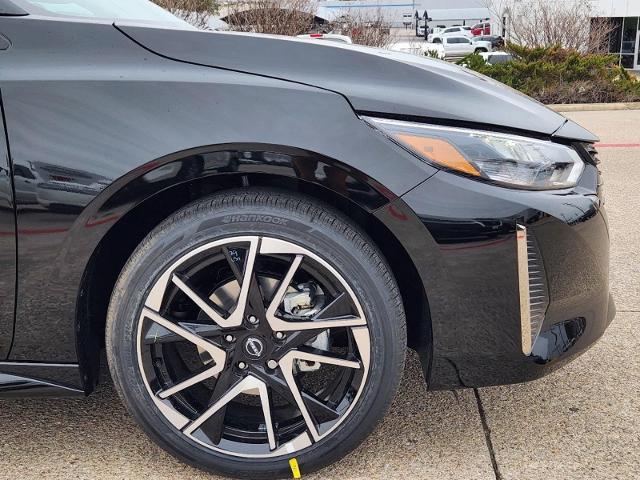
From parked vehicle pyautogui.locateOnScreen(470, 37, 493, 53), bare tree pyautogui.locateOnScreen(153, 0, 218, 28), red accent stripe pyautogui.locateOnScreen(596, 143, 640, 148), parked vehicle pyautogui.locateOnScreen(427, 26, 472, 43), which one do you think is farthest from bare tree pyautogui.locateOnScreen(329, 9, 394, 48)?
parked vehicle pyautogui.locateOnScreen(427, 26, 472, 43)

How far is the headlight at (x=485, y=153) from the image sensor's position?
6.15 ft

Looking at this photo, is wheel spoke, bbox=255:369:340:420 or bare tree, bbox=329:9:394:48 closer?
wheel spoke, bbox=255:369:340:420

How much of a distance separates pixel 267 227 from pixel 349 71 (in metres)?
0.53

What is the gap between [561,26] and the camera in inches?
661

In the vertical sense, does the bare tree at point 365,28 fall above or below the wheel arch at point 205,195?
above

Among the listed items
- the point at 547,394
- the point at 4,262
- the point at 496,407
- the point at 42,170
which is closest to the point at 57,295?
the point at 4,262

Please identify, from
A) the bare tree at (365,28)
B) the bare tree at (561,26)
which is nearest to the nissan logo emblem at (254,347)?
the bare tree at (365,28)

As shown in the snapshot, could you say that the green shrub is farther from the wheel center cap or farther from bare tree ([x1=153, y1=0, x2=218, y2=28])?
the wheel center cap

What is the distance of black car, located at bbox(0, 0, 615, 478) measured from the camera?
6.06 feet

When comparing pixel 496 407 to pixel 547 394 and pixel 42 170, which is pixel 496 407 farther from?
pixel 42 170

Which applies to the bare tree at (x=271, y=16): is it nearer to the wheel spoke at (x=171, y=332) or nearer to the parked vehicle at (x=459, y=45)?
the wheel spoke at (x=171, y=332)

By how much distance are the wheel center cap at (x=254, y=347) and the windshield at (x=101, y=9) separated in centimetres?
115

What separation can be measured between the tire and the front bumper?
15 cm

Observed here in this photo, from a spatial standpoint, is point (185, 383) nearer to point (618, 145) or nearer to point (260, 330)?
point (260, 330)
